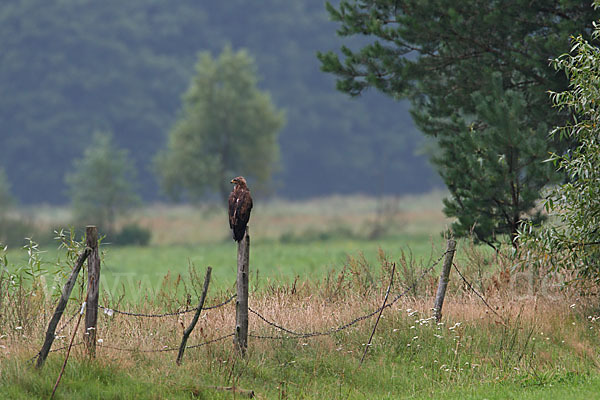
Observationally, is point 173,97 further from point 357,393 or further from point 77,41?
point 357,393

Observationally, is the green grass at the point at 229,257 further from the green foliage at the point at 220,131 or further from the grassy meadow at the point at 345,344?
the grassy meadow at the point at 345,344

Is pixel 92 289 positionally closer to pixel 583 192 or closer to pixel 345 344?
pixel 345 344

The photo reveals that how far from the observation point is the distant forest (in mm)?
95875

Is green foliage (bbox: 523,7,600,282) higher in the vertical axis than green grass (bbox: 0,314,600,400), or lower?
higher

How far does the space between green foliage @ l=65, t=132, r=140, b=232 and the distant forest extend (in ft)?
159

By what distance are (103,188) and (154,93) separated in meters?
57.6

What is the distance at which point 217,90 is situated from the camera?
1848 inches

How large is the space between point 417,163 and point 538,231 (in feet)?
320

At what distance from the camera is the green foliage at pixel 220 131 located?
45.8m

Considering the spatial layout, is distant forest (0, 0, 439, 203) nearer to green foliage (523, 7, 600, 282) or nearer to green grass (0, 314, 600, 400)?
green foliage (523, 7, 600, 282)

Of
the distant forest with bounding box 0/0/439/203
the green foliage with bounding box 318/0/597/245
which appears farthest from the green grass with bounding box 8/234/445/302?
the distant forest with bounding box 0/0/439/203

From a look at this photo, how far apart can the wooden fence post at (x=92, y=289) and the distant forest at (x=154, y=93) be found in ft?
286

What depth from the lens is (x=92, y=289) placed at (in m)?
8.60

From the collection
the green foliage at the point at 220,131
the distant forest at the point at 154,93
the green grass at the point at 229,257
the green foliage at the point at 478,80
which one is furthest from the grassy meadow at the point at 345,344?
the distant forest at the point at 154,93
